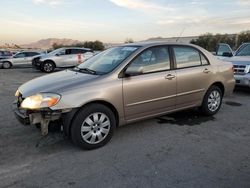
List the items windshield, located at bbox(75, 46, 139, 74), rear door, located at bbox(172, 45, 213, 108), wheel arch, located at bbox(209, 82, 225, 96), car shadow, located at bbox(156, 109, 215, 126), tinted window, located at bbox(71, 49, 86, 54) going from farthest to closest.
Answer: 1. tinted window, located at bbox(71, 49, 86, 54)
2. wheel arch, located at bbox(209, 82, 225, 96)
3. car shadow, located at bbox(156, 109, 215, 126)
4. rear door, located at bbox(172, 45, 213, 108)
5. windshield, located at bbox(75, 46, 139, 74)

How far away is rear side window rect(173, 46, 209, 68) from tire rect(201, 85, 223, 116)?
0.63 meters

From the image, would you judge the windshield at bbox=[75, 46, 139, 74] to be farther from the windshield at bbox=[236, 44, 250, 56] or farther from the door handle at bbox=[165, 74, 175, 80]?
the windshield at bbox=[236, 44, 250, 56]

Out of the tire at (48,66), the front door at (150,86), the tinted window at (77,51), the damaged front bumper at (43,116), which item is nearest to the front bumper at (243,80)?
the front door at (150,86)

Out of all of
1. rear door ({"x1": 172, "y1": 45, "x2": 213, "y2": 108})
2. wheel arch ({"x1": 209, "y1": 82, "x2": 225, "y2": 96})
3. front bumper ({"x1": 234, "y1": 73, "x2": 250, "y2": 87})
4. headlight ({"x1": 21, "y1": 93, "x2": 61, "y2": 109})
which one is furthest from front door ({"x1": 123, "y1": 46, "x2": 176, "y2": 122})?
front bumper ({"x1": 234, "y1": 73, "x2": 250, "y2": 87})

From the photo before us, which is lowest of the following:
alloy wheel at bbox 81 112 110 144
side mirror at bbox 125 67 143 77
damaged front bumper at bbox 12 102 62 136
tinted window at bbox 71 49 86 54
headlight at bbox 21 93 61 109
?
alloy wheel at bbox 81 112 110 144

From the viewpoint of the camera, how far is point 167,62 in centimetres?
466

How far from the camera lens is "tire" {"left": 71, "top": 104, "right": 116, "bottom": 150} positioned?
3.71 metres

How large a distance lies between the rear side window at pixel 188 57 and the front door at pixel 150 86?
257 millimetres

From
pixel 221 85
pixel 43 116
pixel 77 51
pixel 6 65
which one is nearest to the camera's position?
pixel 43 116

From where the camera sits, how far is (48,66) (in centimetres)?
1537

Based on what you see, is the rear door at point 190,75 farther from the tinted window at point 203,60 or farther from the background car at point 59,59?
the background car at point 59,59

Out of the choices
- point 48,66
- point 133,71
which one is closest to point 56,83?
point 133,71

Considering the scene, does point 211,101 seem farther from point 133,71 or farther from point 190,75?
point 133,71

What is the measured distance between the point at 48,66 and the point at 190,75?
12107 mm
